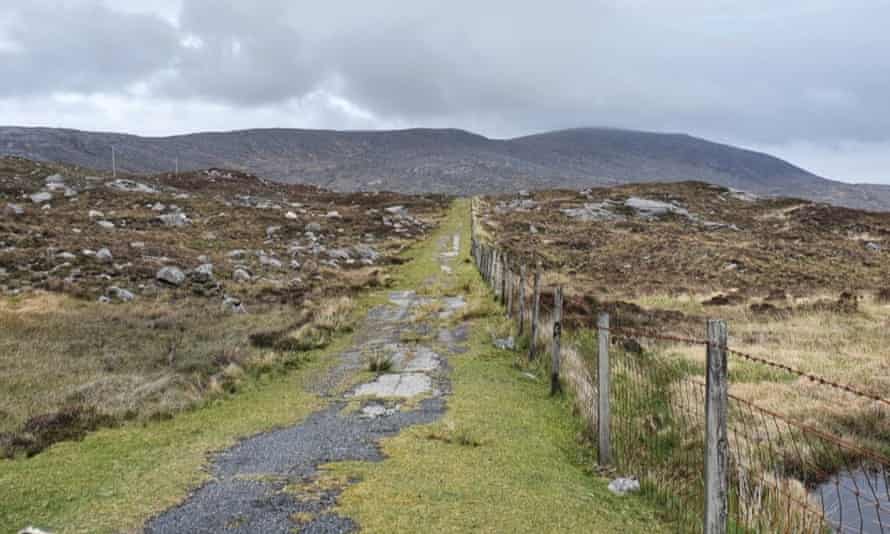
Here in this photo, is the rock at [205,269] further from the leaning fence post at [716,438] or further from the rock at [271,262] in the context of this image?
the leaning fence post at [716,438]

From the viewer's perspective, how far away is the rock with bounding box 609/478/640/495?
791 centimetres

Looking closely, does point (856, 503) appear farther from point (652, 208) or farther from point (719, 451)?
point (652, 208)

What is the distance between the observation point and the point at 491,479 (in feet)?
26.0

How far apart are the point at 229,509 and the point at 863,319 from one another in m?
21.9

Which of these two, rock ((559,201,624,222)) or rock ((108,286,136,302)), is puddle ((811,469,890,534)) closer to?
rock ((108,286,136,302))

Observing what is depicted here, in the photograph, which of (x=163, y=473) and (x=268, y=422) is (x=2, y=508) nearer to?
(x=163, y=473)

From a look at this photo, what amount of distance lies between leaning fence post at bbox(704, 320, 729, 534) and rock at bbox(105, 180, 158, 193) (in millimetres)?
60931

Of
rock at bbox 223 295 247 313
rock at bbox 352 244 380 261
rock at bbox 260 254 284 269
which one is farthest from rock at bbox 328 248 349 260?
rock at bbox 223 295 247 313

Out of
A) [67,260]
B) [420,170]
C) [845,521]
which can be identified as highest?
[420,170]

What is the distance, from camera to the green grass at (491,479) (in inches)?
266

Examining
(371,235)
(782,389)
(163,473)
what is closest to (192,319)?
(163,473)

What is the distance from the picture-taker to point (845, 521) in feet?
27.0

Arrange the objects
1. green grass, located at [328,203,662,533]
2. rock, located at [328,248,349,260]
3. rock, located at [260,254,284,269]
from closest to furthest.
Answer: green grass, located at [328,203,662,533]
rock, located at [260,254,284,269]
rock, located at [328,248,349,260]

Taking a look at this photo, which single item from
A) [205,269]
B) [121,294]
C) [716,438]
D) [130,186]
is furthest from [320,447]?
[130,186]
